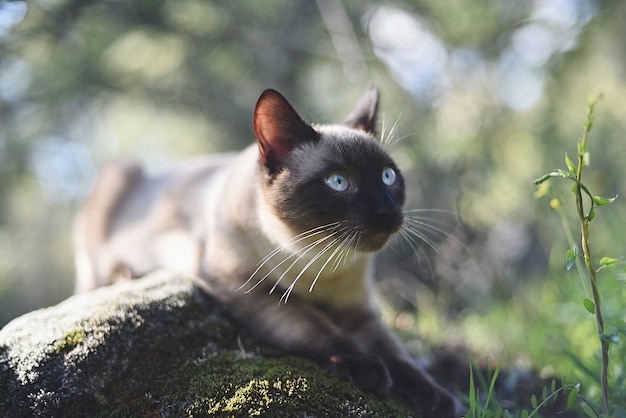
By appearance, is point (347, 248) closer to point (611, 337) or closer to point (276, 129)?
point (276, 129)

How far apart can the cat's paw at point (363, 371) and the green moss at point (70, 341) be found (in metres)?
0.80

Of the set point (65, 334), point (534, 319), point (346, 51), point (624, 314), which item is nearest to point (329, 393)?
point (65, 334)

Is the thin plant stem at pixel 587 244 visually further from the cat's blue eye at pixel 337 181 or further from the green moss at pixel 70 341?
the green moss at pixel 70 341

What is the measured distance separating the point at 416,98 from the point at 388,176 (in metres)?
2.71

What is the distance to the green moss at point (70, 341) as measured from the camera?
161 cm

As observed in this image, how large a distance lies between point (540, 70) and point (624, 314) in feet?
10.7

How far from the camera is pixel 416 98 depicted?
180 inches

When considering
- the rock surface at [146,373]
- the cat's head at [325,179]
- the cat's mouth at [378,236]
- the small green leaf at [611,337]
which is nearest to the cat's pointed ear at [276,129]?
the cat's head at [325,179]

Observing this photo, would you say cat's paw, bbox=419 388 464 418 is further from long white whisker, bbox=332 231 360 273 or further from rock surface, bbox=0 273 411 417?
long white whisker, bbox=332 231 360 273

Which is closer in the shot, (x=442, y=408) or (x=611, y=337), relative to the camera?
(x=611, y=337)

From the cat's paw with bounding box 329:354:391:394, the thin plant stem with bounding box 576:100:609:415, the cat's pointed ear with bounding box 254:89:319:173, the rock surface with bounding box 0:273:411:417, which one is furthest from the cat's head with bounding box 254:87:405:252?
the thin plant stem with bounding box 576:100:609:415

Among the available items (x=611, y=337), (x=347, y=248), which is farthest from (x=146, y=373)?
(x=611, y=337)

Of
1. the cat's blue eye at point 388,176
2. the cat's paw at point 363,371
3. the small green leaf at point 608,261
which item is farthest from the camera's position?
the cat's blue eye at point 388,176

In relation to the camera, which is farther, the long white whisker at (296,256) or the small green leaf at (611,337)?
the long white whisker at (296,256)
